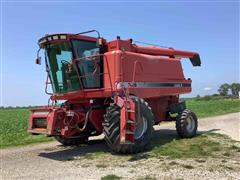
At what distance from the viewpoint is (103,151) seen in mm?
10773

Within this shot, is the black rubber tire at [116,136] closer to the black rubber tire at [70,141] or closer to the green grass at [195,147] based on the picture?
the green grass at [195,147]

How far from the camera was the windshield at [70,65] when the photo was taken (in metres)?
11.1

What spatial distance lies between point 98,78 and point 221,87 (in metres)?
135

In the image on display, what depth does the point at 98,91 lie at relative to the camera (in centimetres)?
1115

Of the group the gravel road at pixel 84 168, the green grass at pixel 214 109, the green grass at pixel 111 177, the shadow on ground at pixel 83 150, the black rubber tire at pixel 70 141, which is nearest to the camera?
the green grass at pixel 111 177

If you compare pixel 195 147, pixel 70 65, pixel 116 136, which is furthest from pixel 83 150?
pixel 195 147

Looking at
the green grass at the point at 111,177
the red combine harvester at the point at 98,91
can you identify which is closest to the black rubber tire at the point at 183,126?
the red combine harvester at the point at 98,91

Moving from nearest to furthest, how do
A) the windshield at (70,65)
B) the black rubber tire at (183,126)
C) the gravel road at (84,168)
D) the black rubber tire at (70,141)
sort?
the gravel road at (84,168)
the windshield at (70,65)
the black rubber tire at (70,141)
the black rubber tire at (183,126)

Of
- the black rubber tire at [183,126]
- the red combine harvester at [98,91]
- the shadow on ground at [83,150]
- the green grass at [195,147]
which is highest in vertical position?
the red combine harvester at [98,91]

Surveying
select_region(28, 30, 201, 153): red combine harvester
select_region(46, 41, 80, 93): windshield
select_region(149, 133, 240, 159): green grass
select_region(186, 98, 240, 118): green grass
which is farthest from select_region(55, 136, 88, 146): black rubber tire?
select_region(186, 98, 240, 118): green grass

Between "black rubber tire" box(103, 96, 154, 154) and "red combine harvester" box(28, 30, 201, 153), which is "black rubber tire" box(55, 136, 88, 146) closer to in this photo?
"red combine harvester" box(28, 30, 201, 153)

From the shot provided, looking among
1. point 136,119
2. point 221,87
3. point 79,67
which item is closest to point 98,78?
point 79,67

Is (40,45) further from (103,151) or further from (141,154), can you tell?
(141,154)

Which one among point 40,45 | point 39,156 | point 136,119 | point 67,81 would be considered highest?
point 40,45
